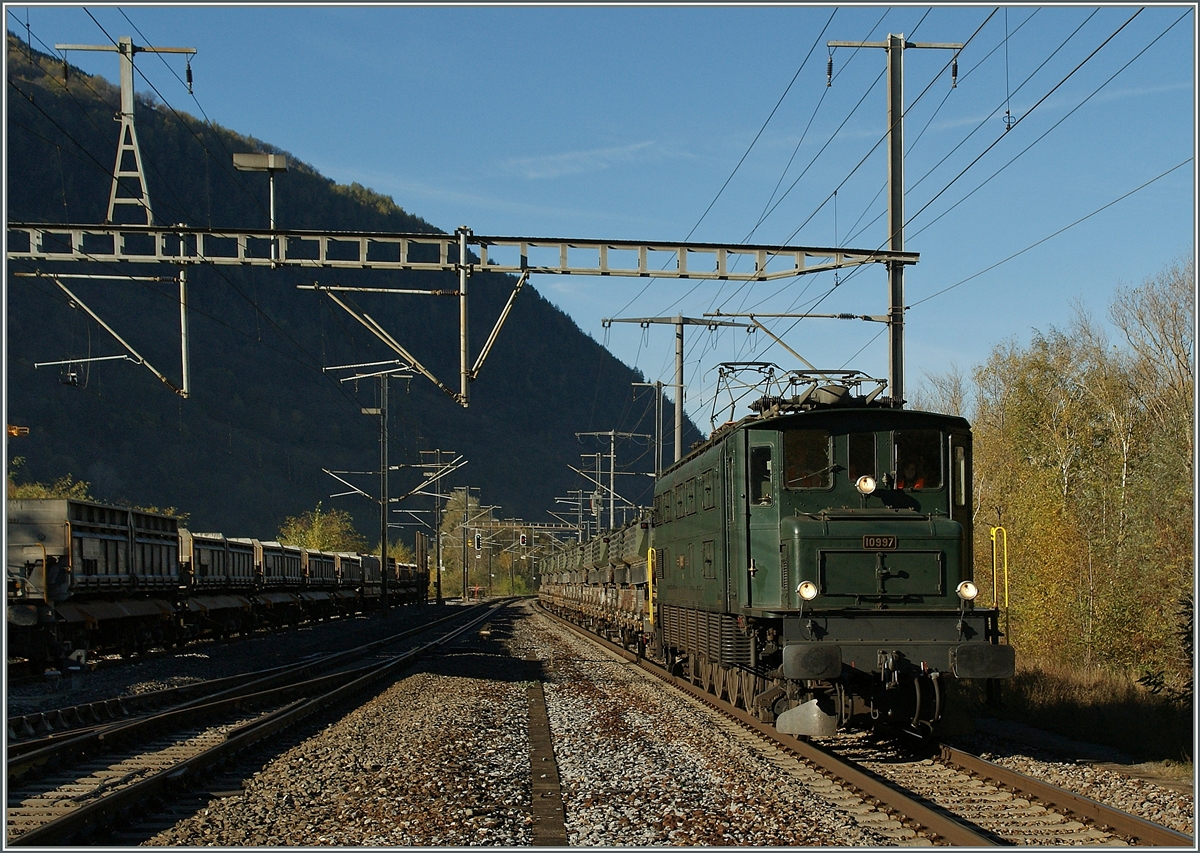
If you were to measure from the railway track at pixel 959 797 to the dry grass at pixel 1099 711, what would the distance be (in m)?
1.45

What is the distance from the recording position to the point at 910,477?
41.3 feet

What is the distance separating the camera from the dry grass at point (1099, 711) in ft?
41.1

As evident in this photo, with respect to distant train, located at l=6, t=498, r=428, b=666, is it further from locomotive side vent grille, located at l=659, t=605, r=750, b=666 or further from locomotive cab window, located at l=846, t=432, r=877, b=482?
locomotive cab window, located at l=846, t=432, r=877, b=482

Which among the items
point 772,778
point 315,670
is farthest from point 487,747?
point 315,670

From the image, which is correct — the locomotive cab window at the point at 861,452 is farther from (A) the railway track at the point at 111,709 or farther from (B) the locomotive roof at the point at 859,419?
(A) the railway track at the point at 111,709

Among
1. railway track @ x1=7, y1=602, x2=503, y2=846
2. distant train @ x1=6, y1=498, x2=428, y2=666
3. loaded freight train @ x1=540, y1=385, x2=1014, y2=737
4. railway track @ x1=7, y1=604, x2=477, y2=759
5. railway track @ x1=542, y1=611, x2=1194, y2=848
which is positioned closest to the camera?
railway track @ x1=542, y1=611, x2=1194, y2=848

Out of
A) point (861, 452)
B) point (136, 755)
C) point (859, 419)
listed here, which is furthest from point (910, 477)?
point (136, 755)

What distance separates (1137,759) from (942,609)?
8.86 feet

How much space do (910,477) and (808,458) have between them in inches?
45.0

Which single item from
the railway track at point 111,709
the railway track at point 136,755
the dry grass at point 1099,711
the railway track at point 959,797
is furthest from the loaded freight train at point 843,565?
the railway track at point 111,709

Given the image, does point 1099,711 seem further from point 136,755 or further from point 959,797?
point 136,755

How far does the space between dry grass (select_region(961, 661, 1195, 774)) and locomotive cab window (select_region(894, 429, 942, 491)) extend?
250 cm

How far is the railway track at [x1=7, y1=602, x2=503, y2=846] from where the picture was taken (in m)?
8.51

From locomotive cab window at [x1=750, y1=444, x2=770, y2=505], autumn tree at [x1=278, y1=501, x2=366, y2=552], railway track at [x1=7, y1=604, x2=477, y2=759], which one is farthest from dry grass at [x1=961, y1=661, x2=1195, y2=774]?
autumn tree at [x1=278, y1=501, x2=366, y2=552]
